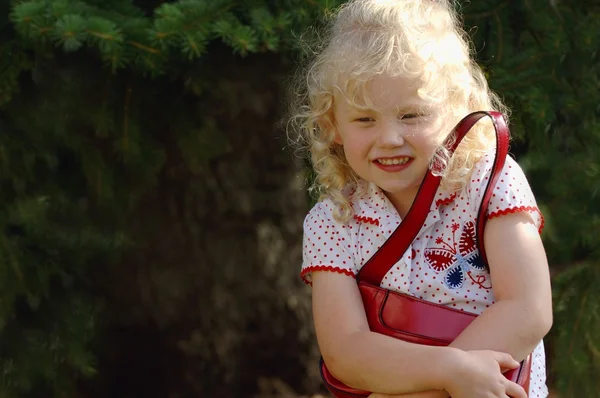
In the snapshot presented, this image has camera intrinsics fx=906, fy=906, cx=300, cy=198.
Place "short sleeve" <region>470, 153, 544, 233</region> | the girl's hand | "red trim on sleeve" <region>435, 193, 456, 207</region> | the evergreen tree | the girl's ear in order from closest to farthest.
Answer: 1. the girl's hand
2. "short sleeve" <region>470, 153, 544, 233</region>
3. "red trim on sleeve" <region>435, 193, 456, 207</region>
4. the girl's ear
5. the evergreen tree

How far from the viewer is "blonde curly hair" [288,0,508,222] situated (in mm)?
1879

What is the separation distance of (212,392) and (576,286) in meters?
1.39

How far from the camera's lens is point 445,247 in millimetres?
1896

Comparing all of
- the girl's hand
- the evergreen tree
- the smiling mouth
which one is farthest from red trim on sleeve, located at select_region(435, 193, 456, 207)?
the evergreen tree

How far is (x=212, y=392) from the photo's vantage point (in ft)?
11.0

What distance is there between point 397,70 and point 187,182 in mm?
1471

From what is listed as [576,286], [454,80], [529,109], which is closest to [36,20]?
[454,80]

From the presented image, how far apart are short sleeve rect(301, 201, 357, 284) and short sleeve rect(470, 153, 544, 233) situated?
11.8 inches

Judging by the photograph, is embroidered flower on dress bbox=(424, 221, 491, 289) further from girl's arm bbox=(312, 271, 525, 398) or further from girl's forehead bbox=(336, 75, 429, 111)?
girl's forehead bbox=(336, 75, 429, 111)

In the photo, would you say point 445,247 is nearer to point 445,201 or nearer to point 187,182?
point 445,201

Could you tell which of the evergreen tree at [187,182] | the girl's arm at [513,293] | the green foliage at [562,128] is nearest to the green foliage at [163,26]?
the evergreen tree at [187,182]

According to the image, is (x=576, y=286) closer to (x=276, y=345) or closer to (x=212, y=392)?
(x=276, y=345)

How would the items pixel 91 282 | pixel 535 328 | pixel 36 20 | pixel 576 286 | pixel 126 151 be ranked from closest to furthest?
1. pixel 535 328
2. pixel 36 20
3. pixel 576 286
4. pixel 126 151
5. pixel 91 282

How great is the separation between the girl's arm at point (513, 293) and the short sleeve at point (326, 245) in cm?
30
